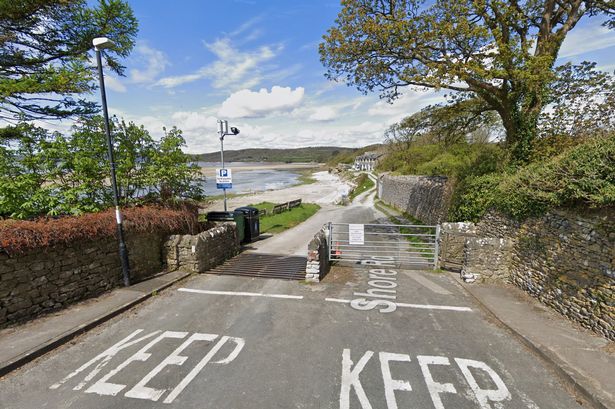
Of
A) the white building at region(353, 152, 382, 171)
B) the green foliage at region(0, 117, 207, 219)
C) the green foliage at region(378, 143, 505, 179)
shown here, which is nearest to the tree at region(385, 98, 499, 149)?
the green foliage at region(378, 143, 505, 179)

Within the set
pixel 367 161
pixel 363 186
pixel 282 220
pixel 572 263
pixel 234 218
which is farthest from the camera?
pixel 367 161

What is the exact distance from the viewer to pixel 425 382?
3.92 m

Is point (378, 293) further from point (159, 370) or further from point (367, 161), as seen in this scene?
point (367, 161)

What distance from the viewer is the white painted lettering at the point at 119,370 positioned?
373cm

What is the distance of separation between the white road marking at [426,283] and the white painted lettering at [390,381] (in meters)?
3.44

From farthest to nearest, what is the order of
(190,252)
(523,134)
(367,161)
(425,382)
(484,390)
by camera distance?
(367,161)
(523,134)
(190,252)
(425,382)
(484,390)

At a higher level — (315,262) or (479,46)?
(479,46)

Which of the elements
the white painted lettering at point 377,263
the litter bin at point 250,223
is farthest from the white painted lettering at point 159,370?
the litter bin at point 250,223

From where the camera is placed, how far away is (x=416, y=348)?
188 inches

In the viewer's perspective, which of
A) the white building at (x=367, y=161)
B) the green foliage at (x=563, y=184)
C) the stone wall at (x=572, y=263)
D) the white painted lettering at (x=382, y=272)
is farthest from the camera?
the white building at (x=367, y=161)

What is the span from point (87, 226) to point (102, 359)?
10.3ft

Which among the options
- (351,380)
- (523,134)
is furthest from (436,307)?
(523,134)

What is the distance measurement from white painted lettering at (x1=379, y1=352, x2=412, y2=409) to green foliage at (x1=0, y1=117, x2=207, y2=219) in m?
7.74

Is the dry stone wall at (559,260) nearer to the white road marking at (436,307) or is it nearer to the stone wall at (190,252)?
the white road marking at (436,307)
